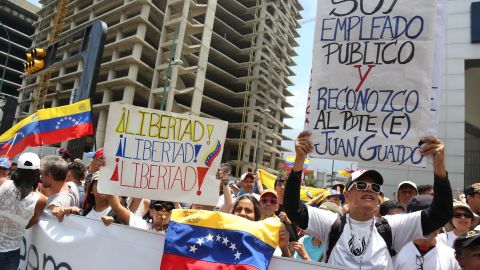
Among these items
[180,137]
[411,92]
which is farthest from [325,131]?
[180,137]

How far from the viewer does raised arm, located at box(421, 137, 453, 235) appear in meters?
2.31

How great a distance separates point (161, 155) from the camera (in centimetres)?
359

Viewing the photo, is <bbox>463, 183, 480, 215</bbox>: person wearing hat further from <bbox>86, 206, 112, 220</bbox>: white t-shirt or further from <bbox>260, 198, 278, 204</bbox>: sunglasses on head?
<bbox>86, 206, 112, 220</bbox>: white t-shirt

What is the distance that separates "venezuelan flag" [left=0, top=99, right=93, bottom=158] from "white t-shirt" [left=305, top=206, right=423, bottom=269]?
4.30 metres

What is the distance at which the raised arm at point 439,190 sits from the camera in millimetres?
2314

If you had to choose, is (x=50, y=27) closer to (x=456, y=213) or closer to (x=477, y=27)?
(x=477, y=27)

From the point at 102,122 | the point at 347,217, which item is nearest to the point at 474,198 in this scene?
the point at 347,217

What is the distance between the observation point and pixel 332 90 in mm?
2770

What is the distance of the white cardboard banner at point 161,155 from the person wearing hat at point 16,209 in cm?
57

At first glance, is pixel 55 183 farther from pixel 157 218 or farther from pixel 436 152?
pixel 436 152

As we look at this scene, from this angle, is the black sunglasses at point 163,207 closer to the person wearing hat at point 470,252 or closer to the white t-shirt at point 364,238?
the white t-shirt at point 364,238

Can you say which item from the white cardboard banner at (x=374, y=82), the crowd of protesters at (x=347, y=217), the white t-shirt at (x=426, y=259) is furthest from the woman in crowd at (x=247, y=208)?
the white t-shirt at (x=426, y=259)

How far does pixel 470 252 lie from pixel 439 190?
1.23 ft

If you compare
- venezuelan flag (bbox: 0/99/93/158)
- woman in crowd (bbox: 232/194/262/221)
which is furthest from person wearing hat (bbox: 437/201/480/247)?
venezuelan flag (bbox: 0/99/93/158)
